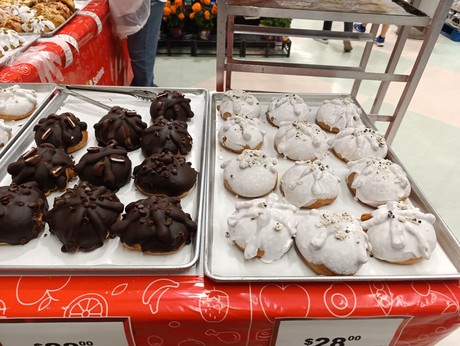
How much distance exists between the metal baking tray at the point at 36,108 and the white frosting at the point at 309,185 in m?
1.39

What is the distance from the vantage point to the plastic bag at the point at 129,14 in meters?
3.16

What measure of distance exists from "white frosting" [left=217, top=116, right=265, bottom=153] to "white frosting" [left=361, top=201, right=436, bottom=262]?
703 mm

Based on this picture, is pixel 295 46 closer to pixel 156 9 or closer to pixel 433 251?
pixel 156 9

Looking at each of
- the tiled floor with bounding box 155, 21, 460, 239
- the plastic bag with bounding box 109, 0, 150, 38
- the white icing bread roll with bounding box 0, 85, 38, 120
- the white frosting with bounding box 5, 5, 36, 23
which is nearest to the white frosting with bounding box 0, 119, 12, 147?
the white icing bread roll with bounding box 0, 85, 38, 120

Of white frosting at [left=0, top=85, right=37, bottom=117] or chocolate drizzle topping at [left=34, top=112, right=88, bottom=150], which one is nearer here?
chocolate drizzle topping at [left=34, top=112, right=88, bottom=150]

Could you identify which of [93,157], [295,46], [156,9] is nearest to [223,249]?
[93,157]

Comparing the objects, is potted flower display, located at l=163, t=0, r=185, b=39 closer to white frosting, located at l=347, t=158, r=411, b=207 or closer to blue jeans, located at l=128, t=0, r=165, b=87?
blue jeans, located at l=128, t=0, r=165, b=87

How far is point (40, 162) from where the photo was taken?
1502 millimetres

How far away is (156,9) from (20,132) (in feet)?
7.47

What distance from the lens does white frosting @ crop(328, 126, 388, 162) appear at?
5.86ft

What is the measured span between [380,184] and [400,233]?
0.30 meters

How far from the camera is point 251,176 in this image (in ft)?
5.14

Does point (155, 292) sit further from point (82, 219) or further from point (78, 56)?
point (78, 56)

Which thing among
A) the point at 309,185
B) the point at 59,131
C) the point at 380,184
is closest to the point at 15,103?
the point at 59,131
